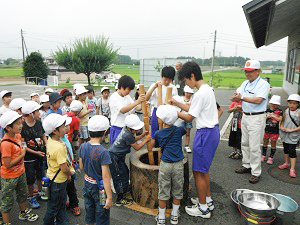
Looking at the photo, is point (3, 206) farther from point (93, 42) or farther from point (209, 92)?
point (93, 42)

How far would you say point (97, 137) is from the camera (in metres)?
2.57

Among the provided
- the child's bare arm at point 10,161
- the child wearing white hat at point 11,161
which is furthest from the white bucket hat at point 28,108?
the child's bare arm at point 10,161

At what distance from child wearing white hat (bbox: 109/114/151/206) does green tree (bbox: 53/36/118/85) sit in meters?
21.8

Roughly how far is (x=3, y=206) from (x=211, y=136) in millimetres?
2828

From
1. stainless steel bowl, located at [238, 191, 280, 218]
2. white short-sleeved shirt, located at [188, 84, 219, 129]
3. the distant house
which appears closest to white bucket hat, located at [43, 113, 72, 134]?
white short-sleeved shirt, located at [188, 84, 219, 129]

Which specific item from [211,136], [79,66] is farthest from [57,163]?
[79,66]

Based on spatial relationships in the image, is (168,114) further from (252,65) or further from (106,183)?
(252,65)

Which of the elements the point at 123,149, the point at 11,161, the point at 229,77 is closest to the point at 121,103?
the point at 123,149

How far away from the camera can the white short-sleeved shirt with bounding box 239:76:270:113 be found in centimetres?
397

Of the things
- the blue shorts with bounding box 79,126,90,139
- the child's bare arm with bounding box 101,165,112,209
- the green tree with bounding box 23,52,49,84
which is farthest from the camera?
the green tree with bounding box 23,52,49,84

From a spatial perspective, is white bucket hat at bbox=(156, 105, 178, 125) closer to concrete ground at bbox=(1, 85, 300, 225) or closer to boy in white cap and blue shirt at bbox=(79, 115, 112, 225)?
boy in white cap and blue shirt at bbox=(79, 115, 112, 225)

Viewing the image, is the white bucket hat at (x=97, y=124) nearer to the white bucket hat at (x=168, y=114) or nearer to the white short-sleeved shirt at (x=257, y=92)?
the white bucket hat at (x=168, y=114)

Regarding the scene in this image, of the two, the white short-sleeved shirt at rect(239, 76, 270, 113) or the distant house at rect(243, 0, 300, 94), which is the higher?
the distant house at rect(243, 0, 300, 94)

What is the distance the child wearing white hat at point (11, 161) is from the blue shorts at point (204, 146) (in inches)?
90.1
